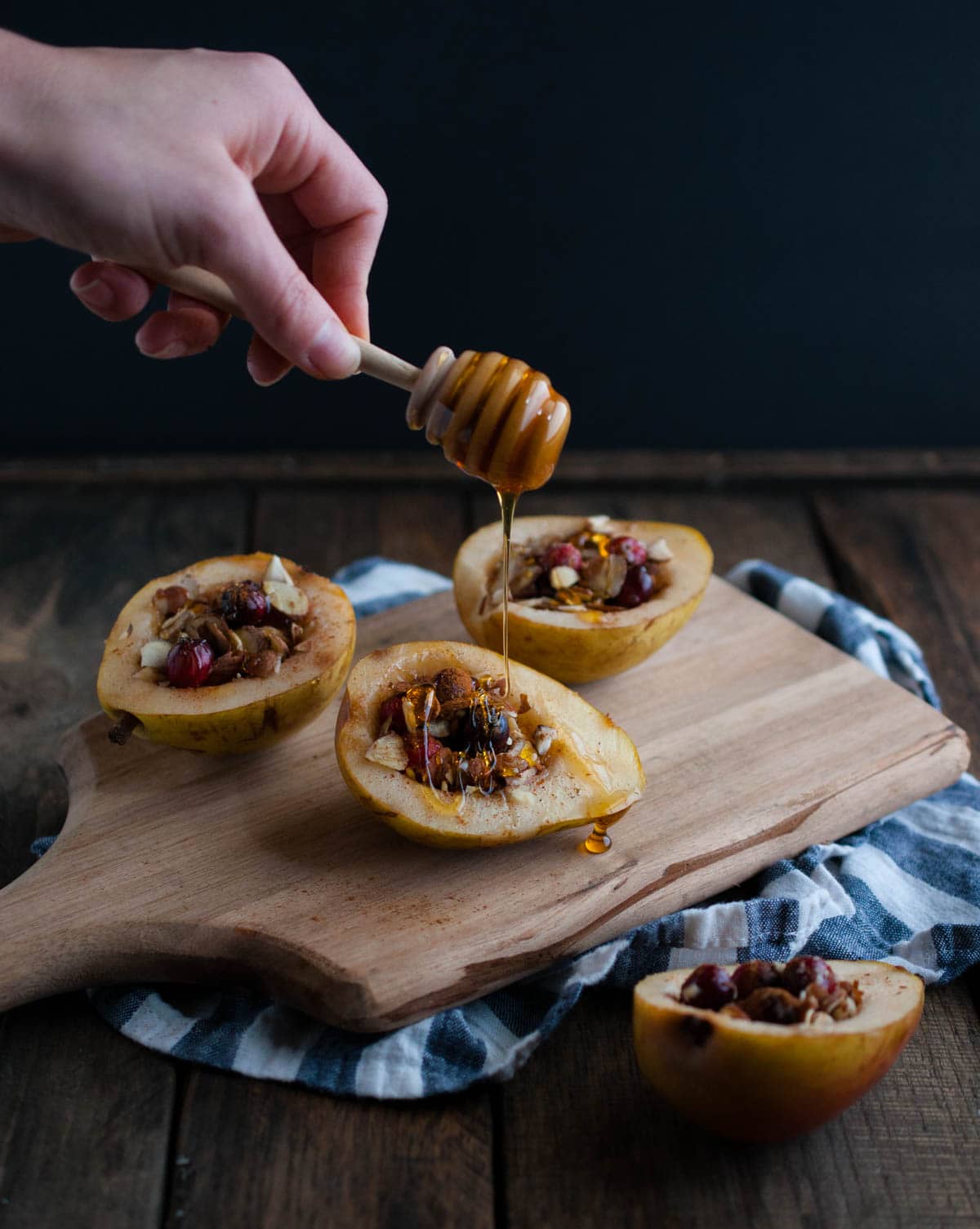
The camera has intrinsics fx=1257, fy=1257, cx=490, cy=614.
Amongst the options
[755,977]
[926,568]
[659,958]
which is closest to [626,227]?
[926,568]

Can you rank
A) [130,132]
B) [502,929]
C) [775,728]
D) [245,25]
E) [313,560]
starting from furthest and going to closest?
[313,560] → [245,25] → [775,728] → [502,929] → [130,132]

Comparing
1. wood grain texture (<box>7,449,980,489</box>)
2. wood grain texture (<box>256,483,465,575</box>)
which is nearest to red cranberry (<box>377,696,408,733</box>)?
wood grain texture (<box>256,483,465,575</box>)

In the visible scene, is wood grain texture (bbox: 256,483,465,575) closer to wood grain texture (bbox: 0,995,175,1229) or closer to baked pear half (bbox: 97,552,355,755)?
baked pear half (bbox: 97,552,355,755)

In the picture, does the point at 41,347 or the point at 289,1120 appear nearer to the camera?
the point at 289,1120

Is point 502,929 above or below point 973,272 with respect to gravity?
below

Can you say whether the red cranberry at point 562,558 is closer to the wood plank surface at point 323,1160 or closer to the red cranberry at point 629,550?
the red cranberry at point 629,550

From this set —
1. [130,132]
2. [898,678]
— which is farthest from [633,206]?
[130,132]

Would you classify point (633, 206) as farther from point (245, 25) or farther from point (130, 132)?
point (130, 132)

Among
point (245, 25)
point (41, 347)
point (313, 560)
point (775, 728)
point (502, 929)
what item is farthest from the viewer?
point (41, 347)
